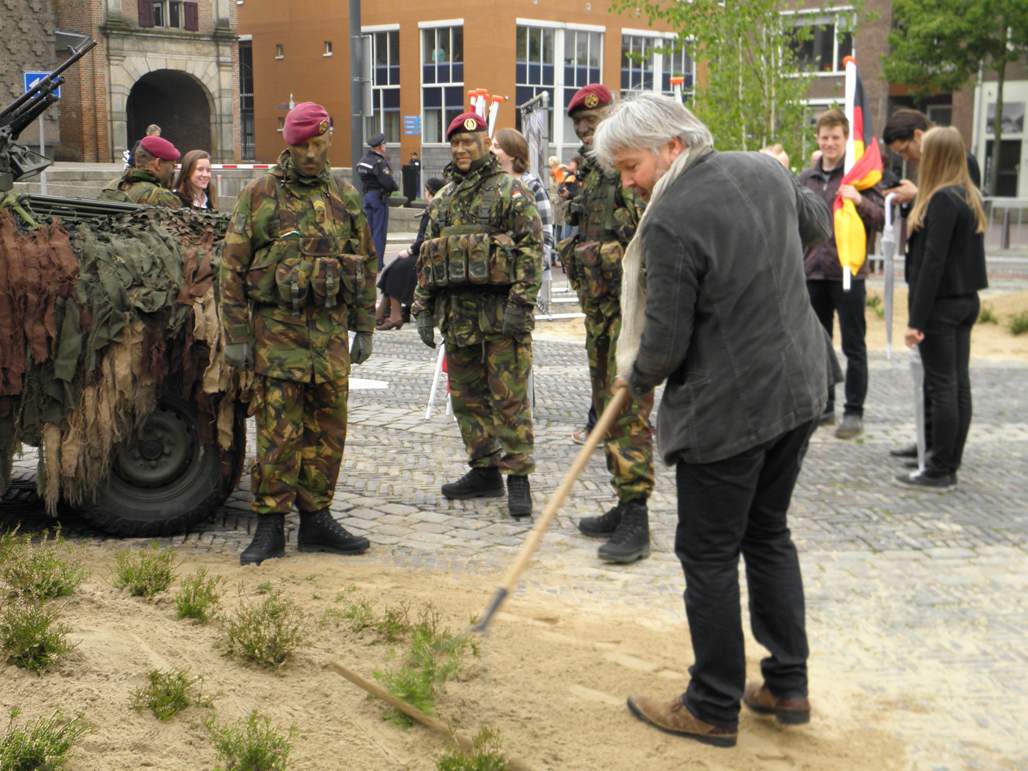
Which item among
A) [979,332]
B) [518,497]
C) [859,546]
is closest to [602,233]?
[518,497]

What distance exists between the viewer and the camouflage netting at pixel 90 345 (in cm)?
579

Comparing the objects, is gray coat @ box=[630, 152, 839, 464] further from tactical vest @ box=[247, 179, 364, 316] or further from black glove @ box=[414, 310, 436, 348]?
black glove @ box=[414, 310, 436, 348]

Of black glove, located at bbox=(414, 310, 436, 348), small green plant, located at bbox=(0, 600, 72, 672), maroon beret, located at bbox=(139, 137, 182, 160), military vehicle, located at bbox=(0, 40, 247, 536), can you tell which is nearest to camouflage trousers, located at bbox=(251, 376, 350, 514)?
military vehicle, located at bbox=(0, 40, 247, 536)

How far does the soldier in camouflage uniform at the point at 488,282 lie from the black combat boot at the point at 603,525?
1.56 ft

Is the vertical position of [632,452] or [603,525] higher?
[632,452]

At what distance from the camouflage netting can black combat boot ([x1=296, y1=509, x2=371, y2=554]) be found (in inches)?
23.3

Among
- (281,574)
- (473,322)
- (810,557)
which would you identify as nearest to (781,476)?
(810,557)

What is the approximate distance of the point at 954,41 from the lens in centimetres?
3709

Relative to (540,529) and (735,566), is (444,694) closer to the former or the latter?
(540,529)

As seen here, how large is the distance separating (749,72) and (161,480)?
11.4 m

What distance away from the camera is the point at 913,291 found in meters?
7.29

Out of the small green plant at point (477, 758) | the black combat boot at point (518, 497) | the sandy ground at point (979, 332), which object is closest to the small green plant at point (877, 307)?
the sandy ground at point (979, 332)

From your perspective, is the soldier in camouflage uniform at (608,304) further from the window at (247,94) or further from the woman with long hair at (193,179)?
the window at (247,94)

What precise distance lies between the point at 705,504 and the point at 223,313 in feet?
9.32
